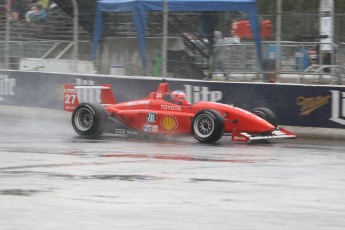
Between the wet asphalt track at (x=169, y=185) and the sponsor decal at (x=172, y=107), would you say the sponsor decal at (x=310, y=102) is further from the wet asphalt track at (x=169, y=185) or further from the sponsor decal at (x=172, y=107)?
the sponsor decal at (x=172, y=107)

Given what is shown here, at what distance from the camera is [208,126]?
12578 mm

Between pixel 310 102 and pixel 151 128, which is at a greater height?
pixel 310 102

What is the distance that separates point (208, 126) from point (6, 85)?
7905 mm

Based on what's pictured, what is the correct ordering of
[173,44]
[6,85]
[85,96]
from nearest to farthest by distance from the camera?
[85,96] < [173,44] < [6,85]

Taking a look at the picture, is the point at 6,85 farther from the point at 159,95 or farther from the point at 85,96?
the point at 159,95

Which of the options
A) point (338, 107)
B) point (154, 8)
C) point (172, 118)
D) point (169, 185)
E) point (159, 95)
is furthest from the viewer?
point (154, 8)

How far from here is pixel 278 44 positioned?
601 inches

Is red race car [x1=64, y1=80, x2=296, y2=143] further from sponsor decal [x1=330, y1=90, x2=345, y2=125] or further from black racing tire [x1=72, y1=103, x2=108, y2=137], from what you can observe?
sponsor decal [x1=330, y1=90, x2=345, y2=125]

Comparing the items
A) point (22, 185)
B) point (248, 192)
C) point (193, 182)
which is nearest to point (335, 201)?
point (248, 192)

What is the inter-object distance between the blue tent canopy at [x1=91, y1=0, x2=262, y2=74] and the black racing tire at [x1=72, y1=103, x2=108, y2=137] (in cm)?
367

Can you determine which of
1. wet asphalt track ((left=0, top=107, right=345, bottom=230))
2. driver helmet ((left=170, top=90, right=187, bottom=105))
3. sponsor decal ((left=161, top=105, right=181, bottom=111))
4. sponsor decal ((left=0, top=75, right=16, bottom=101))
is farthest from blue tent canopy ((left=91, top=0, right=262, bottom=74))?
wet asphalt track ((left=0, top=107, right=345, bottom=230))

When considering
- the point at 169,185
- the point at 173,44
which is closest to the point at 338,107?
the point at 173,44

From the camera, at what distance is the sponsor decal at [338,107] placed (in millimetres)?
13984

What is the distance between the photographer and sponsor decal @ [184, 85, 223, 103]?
15.3 metres
